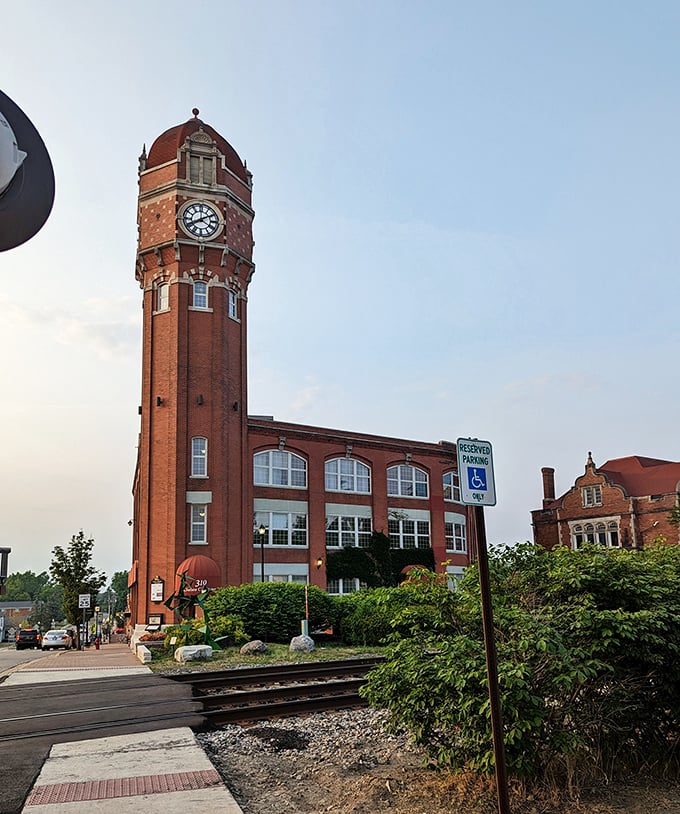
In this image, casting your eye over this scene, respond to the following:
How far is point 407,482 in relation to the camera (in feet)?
160

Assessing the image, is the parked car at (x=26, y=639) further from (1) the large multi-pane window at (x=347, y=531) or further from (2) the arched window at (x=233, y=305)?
(2) the arched window at (x=233, y=305)

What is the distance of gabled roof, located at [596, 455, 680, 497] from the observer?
55844 millimetres

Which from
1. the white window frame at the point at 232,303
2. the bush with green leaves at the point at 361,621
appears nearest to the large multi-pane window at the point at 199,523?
the bush with green leaves at the point at 361,621

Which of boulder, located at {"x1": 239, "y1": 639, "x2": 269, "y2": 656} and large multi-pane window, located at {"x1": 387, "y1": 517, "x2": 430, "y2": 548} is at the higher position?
large multi-pane window, located at {"x1": 387, "y1": 517, "x2": 430, "y2": 548}

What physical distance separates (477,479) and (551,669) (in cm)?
252

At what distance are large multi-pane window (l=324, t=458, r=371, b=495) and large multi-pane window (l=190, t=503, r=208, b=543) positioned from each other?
8.69 m

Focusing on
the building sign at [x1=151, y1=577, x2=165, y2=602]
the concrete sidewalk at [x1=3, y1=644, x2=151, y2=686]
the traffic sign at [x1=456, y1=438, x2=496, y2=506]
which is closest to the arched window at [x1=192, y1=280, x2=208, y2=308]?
the building sign at [x1=151, y1=577, x2=165, y2=602]

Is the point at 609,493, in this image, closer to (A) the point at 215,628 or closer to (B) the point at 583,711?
(A) the point at 215,628

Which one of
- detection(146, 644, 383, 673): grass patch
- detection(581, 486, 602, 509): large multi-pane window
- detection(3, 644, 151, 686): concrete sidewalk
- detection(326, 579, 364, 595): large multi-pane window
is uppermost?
detection(581, 486, 602, 509): large multi-pane window

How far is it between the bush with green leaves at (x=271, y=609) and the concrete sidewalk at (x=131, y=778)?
16.8m

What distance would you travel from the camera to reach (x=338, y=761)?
9.56m

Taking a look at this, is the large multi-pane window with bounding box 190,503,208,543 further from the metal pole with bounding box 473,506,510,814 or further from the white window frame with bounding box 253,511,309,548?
the metal pole with bounding box 473,506,510,814

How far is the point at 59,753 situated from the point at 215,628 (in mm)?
17323

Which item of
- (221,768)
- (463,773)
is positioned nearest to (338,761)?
(221,768)
